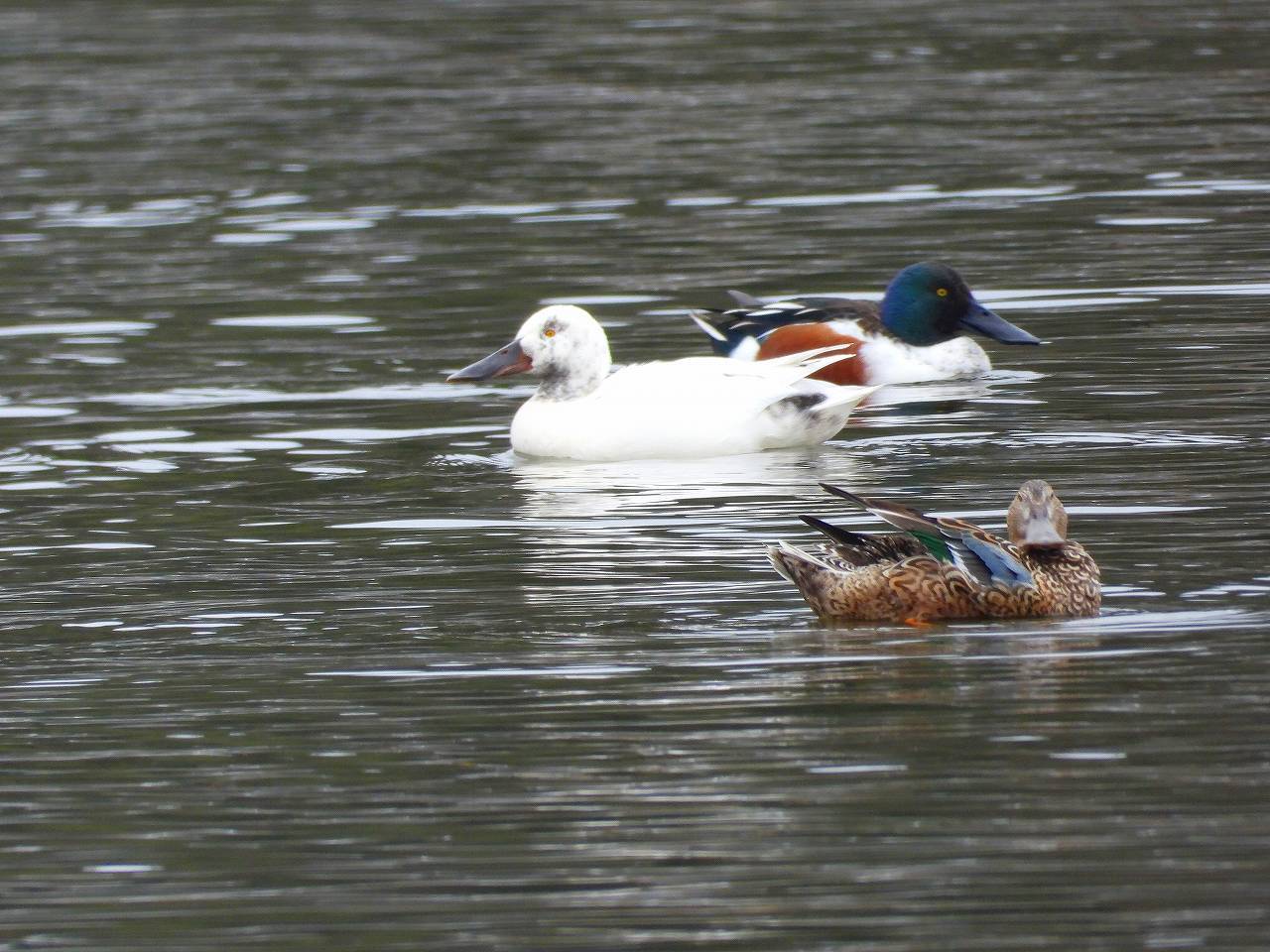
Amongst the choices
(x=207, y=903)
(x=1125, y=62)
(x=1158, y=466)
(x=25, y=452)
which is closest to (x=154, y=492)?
(x=25, y=452)

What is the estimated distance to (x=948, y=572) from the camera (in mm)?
7348

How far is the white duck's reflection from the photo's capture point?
812cm

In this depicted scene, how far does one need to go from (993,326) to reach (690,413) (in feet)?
8.97

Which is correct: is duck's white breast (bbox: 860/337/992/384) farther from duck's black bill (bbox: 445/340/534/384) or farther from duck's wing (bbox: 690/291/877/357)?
duck's black bill (bbox: 445/340/534/384)

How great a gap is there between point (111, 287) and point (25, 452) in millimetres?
4775

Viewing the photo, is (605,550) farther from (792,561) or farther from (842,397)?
(842,397)

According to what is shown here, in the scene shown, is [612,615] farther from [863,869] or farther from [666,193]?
[666,193]

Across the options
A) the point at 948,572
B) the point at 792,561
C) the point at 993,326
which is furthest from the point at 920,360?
the point at 948,572

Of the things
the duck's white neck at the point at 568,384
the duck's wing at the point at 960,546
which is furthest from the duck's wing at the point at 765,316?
the duck's wing at the point at 960,546

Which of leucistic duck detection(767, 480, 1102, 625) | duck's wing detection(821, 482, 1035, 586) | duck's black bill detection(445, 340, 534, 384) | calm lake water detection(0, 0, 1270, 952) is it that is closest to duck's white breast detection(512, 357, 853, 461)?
calm lake water detection(0, 0, 1270, 952)

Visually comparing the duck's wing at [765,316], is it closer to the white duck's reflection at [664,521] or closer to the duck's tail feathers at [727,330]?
the duck's tail feathers at [727,330]

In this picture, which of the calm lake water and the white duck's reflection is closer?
the calm lake water

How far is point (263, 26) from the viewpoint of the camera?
31.5m

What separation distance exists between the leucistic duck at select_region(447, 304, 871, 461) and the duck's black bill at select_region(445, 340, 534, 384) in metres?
0.28
